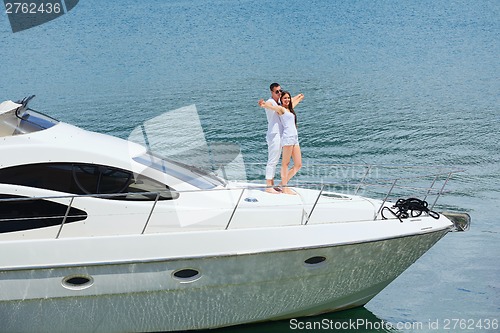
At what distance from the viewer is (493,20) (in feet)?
121

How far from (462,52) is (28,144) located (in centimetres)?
2345

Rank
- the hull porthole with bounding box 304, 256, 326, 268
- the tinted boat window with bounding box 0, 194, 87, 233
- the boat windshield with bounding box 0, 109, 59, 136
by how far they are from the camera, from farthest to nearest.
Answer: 1. the boat windshield with bounding box 0, 109, 59, 136
2. the hull porthole with bounding box 304, 256, 326, 268
3. the tinted boat window with bounding box 0, 194, 87, 233

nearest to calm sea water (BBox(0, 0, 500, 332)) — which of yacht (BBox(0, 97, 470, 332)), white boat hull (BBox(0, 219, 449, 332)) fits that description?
white boat hull (BBox(0, 219, 449, 332))

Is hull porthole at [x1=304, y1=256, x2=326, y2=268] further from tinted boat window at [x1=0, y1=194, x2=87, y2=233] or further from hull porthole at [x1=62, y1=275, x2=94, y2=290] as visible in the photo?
tinted boat window at [x1=0, y1=194, x2=87, y2=233]

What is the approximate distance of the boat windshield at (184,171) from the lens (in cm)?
1007

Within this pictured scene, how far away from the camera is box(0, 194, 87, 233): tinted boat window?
9367 millimetres

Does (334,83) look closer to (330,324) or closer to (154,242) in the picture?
(330,324)

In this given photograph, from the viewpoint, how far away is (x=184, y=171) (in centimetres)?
1040

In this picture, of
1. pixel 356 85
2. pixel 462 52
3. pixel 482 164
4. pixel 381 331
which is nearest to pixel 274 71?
pixel 356 85

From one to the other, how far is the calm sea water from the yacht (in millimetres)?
877

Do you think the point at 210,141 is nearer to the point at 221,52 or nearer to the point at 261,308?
the point at 261,308

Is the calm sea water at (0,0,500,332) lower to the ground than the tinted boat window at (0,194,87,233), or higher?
higher

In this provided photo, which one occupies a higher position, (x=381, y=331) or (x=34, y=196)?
(x=34, y=196)

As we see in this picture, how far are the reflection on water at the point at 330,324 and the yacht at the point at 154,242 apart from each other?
0.19 m
